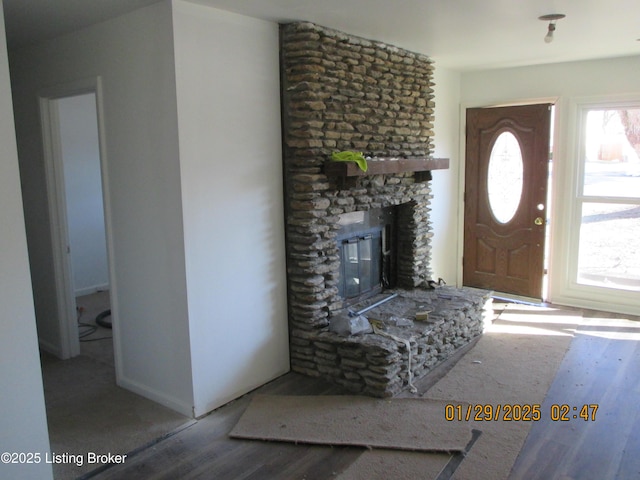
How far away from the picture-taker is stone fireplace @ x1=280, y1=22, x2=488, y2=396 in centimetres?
342

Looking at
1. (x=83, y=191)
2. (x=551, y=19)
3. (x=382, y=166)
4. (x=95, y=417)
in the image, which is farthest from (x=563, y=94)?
(x=83, y=191)

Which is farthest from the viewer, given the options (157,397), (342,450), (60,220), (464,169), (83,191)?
(83,191)

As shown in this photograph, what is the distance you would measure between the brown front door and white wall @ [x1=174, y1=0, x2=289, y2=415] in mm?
2814

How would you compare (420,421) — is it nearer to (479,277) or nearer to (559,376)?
(559,376)

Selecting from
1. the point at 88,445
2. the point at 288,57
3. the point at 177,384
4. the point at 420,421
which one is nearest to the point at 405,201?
the point at 288,57

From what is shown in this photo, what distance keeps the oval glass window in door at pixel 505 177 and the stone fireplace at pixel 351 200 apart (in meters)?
1.21

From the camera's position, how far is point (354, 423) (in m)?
3.02

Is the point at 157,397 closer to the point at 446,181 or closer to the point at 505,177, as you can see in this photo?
the point at 446,181

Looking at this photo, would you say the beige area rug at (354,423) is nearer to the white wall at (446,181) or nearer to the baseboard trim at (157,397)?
the baseboard trim at (157,397)

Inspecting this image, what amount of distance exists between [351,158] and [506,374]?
Result: 183 cm

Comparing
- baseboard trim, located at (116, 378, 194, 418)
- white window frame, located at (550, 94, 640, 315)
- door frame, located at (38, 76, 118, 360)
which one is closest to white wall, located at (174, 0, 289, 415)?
baseboard trim, located at (116, 378, 194, 418)

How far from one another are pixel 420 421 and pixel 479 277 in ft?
9.75

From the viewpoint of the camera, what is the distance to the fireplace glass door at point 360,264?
407 cm

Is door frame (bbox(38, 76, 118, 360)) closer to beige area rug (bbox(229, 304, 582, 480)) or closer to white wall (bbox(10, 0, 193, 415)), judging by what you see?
white wall (bbox(10, 0, 193, 415))
